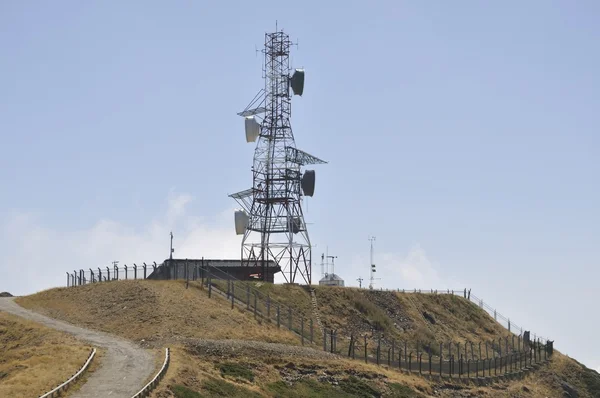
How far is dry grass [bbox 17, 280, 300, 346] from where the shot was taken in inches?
2544

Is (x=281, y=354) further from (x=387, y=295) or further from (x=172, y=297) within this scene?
(x=387, y=295)

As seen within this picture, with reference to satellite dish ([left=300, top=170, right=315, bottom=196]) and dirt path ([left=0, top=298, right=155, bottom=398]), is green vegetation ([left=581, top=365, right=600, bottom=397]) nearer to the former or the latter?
satellite dish ([left=300, top=170, right=315, bottom=196])

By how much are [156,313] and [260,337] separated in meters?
7.86

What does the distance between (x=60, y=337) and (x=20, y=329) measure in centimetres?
558

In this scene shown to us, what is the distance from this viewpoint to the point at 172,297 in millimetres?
70562

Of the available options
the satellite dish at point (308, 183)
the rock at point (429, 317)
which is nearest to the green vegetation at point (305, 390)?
the satellite dish at point (308, 183)

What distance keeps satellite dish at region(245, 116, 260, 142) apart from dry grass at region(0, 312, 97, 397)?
31719 millimetres

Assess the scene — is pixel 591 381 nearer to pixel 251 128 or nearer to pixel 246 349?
pixel 251 128

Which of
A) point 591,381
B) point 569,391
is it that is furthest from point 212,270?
point 591,381

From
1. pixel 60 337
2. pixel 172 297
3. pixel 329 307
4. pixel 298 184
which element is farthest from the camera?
pixel 298 184

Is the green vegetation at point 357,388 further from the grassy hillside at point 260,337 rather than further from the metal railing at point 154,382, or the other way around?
the metal railing at point 154,382

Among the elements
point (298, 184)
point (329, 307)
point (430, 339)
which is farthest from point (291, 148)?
point (430, 339)

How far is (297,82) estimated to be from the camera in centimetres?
9256

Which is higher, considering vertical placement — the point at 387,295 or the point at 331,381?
the point at 387,295
